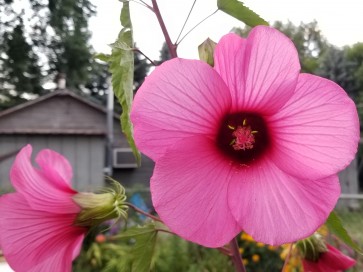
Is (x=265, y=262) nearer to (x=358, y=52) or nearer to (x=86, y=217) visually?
(x=86, y=217)

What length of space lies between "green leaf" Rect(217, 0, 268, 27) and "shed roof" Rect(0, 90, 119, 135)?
28.9ft

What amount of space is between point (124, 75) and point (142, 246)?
216 millimetres

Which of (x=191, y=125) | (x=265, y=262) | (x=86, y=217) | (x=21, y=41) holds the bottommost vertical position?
(x=265, y=262)

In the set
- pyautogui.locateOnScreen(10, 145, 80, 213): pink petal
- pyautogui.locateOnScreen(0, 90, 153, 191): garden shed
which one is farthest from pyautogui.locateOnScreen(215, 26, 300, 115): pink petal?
pyautogui.locateOnScreen(0, 90, 153, 191): garden shed

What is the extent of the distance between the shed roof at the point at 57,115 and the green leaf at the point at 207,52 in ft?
29.3

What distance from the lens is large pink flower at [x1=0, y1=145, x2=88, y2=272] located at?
516 mm

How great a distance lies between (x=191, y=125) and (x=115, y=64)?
171mm

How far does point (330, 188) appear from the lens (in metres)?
0.40

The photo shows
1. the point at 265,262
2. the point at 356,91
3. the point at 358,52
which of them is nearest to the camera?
the point at 265,262

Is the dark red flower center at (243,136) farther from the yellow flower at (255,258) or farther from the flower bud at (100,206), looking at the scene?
the yellow flower at (255,258)

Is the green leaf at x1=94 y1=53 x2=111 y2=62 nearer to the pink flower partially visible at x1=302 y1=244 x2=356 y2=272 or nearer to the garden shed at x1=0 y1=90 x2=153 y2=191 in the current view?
the pink flower partially visible at x1=302 y1=244 x2=356 y2=272

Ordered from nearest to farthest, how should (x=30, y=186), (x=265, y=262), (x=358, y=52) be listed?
(x=30, y=186), (x=265, y=262), (x=358, y=52)

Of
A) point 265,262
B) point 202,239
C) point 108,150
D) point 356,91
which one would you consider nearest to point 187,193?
point 202,239

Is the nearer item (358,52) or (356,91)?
(356,91)
